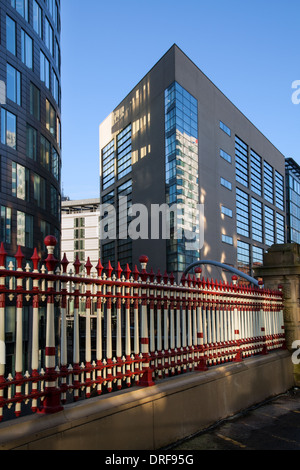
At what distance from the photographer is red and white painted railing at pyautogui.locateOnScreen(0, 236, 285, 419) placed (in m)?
3.86

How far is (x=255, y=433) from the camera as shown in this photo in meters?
5.79

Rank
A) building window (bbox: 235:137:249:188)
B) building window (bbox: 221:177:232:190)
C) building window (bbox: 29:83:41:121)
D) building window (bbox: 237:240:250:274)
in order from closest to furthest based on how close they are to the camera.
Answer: building window (bbox: 29:83:41:121)
building window (bbox: 221:177:232:190)
building window (bbox: 237:240:250:274)
building window (bbox: 235:137:249:188)

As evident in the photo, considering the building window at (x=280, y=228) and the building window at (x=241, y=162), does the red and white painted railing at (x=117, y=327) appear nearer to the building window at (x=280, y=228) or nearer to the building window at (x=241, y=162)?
the building window at (x=241, y=162)

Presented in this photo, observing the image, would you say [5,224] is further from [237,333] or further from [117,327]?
[117,327]

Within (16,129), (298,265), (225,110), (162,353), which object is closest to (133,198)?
(225,110)

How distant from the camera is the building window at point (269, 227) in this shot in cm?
7288

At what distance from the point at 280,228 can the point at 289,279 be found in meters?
73.4

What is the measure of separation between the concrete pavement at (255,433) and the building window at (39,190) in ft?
85.3

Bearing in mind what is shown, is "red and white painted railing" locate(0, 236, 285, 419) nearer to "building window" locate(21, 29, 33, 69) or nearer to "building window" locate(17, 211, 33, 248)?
"building window" locate(17, 211, 33, 248)

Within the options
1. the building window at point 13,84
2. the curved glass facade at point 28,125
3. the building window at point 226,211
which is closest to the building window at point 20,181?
the curved glass facade at point 28,125

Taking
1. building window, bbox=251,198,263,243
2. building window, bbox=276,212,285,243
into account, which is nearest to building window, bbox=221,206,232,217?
building window, bbox=251,198,263,243

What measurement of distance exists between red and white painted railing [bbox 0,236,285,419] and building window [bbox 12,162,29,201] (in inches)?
896

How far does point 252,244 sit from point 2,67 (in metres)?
47.6

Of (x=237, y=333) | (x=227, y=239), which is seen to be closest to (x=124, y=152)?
(x=227, y=239)
